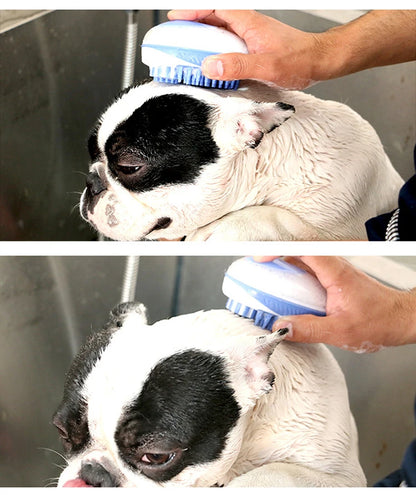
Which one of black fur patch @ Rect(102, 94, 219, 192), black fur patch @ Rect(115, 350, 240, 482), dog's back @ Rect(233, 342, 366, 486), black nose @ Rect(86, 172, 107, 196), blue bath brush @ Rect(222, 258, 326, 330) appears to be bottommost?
Answer: dog's back @ Rect(233, 342, 366, 486)

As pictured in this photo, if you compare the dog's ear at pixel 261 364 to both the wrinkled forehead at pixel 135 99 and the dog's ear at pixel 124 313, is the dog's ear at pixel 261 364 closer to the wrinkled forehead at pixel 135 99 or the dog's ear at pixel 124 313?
the dog's ear at pixel 124 313

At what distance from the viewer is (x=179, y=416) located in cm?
46

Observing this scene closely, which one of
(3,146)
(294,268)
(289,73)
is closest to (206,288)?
(294,268)

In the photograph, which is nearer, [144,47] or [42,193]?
[144,47]

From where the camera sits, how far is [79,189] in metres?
0.78

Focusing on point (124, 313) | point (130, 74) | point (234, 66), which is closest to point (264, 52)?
point (234, 66)

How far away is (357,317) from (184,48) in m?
0.27

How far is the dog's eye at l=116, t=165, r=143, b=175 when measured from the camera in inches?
21.3

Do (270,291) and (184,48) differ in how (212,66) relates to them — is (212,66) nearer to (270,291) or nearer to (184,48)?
(184,48)

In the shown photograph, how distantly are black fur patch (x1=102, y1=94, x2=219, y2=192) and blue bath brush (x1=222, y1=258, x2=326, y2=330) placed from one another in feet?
0.33

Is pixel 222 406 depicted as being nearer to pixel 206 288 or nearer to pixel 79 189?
pixel 206 288

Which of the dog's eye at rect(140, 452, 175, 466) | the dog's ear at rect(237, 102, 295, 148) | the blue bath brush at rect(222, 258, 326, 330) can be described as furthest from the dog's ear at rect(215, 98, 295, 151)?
the dog's eye at rect(140, 452, 175, 466)

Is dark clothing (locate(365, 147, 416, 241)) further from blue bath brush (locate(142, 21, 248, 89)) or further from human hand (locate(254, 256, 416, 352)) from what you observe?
blue bath brush (locate(142, 21, 248, 89))

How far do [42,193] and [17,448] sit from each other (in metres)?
0.42
